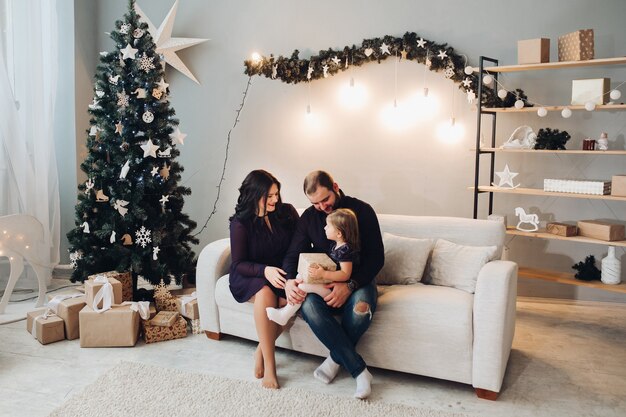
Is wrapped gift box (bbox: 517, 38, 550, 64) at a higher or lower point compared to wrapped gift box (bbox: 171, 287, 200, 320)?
higher

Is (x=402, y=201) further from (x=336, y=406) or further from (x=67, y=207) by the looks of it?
(x=67, y=207)

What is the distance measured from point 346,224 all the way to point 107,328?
5.08 ft

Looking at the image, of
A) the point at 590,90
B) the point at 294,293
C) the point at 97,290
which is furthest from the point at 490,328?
the point at 97,290

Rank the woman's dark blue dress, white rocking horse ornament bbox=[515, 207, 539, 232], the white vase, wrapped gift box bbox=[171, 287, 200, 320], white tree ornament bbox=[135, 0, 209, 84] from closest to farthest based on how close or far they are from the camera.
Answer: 1. the woman's dark blue dress
2. wrapped gift box bbox=[171, 287, 200, 320]
3. the white vase
4. white rocking horse ornament bbox=[515, 207, 539, 232]
5. white tree ornament bbox=[135, 0, 209, 84]

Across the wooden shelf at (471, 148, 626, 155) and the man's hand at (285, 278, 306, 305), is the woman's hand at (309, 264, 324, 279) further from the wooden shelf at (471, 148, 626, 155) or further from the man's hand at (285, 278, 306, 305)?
the wooden shelf at (471, 148, 626, 155)

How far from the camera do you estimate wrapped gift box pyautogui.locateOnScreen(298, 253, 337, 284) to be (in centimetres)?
285

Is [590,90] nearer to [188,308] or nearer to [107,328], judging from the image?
[188,308]

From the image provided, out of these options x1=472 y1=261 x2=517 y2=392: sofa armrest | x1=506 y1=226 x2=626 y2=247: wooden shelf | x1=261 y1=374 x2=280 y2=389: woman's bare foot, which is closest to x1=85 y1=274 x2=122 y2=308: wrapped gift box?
x1=261 y1=374 x2=280 y2=389: woman's bare foot

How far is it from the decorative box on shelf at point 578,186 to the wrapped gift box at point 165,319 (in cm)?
259

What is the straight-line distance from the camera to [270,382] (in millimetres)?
2867

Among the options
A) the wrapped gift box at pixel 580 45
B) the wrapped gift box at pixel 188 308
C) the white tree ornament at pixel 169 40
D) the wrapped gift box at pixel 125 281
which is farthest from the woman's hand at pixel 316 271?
the white tree ornament at pixel 169 40

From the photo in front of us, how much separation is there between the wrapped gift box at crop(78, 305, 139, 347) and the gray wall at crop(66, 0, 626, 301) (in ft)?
6.43

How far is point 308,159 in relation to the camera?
493cm

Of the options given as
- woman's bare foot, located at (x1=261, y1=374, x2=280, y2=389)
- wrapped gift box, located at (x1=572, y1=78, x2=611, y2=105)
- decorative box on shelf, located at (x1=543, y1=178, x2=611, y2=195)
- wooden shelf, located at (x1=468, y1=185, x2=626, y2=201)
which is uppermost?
wrapped gift box, located at (x1=572, y1=78, x2=611, y2=105)
